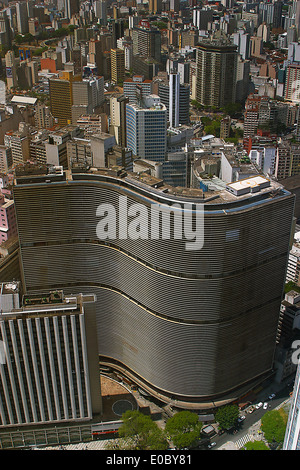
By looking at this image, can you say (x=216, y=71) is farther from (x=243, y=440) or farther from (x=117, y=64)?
(x=243, y=440)

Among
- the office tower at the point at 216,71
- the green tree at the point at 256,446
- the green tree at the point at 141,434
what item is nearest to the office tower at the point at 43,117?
the office tower at the point at 216,71

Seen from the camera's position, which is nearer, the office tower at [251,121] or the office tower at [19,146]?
the office tower at [19,146]

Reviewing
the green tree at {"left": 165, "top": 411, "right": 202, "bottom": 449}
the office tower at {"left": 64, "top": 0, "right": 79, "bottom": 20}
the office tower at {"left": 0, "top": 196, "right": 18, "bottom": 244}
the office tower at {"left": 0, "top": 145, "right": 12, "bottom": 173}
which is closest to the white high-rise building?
the office tower at {"left": 0, "top": 145, "right": 12, "bottom": 173}

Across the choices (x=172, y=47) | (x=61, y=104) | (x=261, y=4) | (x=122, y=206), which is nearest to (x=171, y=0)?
(x=261, y=4)

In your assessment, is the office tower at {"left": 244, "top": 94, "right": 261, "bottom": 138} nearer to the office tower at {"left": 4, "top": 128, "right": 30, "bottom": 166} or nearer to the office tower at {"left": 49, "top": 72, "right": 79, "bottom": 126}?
the office tower at {"left": 49, "top": 72, "right": 79, "bottom": 126}

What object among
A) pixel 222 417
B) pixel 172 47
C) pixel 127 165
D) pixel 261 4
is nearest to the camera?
pixel 222 417

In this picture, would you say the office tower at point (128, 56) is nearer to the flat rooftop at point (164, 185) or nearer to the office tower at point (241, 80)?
the office tower at point (241, 80)

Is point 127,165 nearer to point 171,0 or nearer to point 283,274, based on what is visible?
point 283,274
